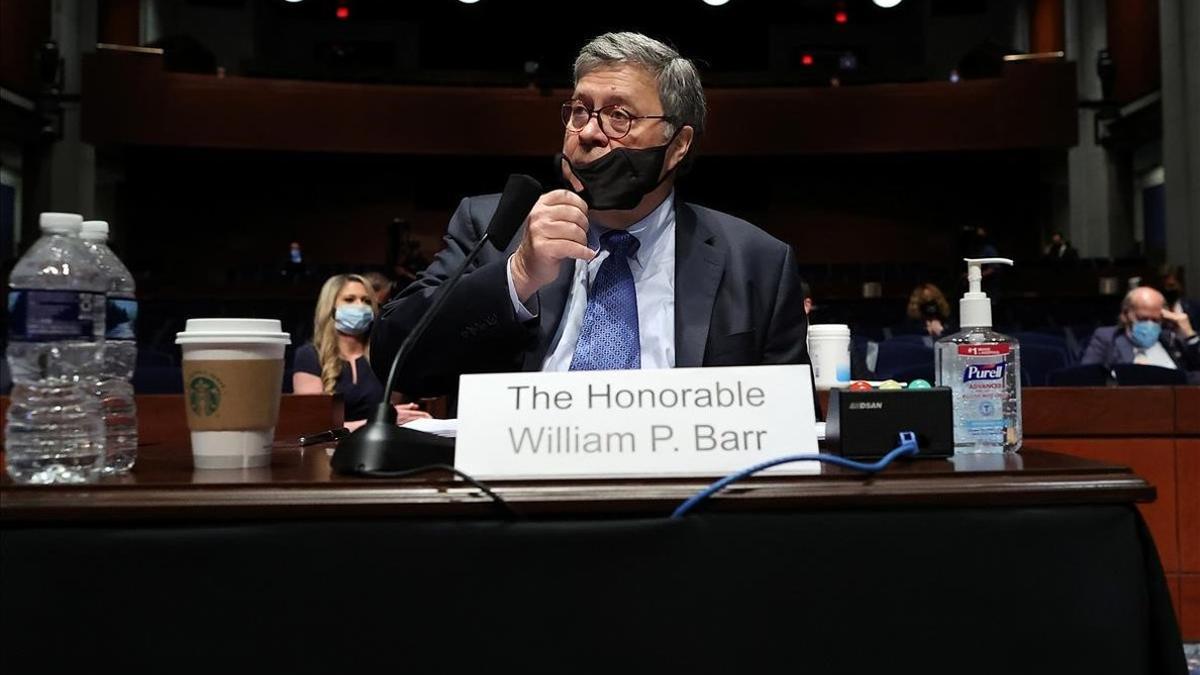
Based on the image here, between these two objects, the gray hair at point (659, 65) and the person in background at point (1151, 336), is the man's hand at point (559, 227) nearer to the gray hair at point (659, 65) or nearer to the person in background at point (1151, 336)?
the gray hair at point (659, 65)

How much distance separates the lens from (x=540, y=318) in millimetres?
1729

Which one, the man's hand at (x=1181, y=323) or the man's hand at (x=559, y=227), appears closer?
the man's hand at (x=559, y=227)

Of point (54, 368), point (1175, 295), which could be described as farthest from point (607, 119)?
point (1175, 295)

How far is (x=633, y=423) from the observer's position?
97 cm

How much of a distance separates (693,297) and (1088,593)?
96 cm

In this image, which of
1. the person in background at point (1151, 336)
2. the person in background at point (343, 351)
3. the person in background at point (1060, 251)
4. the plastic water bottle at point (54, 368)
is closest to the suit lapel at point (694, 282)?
the plastic water bottle at point (54, 368)

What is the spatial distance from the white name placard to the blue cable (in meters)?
0.02

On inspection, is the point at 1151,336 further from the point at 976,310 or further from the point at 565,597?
the point at 565,597

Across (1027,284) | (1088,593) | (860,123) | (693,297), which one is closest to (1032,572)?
(1088,593)

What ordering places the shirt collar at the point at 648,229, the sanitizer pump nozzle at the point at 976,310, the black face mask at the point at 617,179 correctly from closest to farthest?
the sanitizer pump nozzle at the point at 976,310, the black face mask at the point at 617,179, the shirt collar at the point at 648,229

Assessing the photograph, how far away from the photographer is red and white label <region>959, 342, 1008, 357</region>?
1227mm

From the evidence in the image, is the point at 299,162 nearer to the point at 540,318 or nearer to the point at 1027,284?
the point at 1027,284

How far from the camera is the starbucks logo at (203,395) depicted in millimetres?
1057

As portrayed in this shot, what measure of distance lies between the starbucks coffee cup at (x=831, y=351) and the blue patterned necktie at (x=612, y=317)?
91cm
